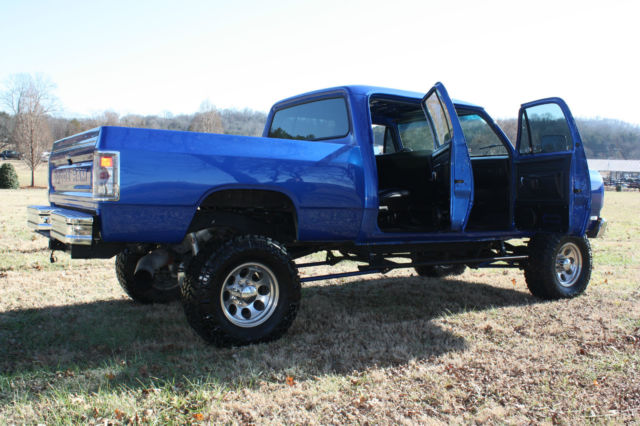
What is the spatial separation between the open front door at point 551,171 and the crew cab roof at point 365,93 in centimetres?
82

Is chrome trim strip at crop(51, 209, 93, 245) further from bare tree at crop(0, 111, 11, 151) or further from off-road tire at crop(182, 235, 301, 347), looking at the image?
bare tree at crop(0, 111, 11, 151)

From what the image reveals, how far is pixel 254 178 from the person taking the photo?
3.61 meters

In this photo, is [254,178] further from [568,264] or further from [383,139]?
[568,264]

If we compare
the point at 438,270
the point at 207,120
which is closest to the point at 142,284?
the point at 438,270

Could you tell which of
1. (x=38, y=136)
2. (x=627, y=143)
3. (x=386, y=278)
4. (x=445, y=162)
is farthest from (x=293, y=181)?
(x=627, y=143)

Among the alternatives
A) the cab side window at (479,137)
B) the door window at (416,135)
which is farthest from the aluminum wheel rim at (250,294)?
the cab side window at (479,137)

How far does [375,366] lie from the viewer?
132 inches

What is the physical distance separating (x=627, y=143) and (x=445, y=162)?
151 meters

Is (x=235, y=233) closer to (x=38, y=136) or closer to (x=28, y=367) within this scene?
(x=28, y=367)

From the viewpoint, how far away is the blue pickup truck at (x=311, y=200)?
336 cm

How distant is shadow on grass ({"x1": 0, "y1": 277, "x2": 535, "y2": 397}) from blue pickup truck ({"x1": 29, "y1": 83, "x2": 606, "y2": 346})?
290 millimetres

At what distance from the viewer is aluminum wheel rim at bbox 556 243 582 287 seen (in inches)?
219

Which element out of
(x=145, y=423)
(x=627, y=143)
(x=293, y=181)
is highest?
(x=627, y=143)

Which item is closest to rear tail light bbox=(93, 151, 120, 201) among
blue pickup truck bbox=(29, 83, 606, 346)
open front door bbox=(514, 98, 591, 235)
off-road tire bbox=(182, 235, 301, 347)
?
blue pickup truck bbox=(29, 83, 606, 346)
